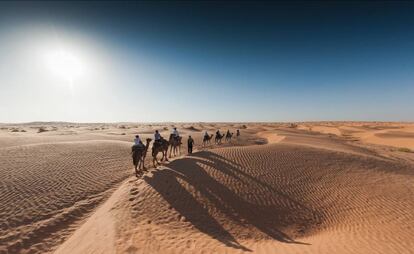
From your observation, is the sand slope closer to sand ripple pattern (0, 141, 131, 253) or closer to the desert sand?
the desert sand

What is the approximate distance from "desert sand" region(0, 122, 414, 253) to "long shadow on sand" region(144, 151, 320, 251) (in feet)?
0.16

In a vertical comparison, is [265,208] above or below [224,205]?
below

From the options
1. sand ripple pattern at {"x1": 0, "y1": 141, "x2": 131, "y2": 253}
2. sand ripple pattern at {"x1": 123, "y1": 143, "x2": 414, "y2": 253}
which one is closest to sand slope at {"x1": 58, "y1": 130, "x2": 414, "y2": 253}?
sand ripple pattern at {"x1": 123, "y1": 143, "x2": 414, "y2": 253}

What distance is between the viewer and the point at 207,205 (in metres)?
11.8

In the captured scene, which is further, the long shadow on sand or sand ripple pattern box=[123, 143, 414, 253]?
the long shadow on sand

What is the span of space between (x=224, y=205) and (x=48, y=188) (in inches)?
367

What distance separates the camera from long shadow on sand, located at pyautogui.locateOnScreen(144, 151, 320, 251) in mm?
10203

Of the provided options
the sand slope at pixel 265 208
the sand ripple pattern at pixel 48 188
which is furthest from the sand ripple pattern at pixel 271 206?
the sand ripple pattern at pixel 48 188

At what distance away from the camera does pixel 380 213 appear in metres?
11.8

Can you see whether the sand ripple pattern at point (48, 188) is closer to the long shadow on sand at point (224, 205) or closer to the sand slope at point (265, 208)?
the sand slope at point (265, 208)

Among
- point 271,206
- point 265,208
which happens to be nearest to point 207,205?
point 265,208

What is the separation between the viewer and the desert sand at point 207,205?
8.75 m

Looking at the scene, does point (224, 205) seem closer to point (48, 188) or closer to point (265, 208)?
point (265, 208)

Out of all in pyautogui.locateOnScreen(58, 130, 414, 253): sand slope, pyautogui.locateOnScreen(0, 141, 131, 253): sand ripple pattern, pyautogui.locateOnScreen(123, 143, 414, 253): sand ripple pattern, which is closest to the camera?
pyautogui.locateOnScreen(58, 130, 414, 253): sand slope
